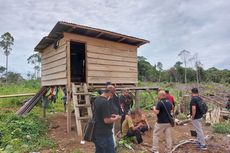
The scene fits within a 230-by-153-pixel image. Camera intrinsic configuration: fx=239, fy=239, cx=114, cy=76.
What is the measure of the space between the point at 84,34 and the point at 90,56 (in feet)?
3.07

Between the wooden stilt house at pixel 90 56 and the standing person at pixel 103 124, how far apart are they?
384 cm

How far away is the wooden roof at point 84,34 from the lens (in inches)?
358

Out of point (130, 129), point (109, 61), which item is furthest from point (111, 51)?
point (130, 129)

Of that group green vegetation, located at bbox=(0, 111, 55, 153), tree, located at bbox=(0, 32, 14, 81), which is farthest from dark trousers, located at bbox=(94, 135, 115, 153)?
tree, located at bbox=(0, 32, 14, 81)

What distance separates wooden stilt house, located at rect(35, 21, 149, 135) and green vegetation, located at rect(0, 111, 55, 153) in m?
1.26

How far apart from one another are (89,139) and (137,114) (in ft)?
14.6

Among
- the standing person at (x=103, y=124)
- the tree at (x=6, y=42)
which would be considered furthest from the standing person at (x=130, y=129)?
the tree at (x=6, y=42)

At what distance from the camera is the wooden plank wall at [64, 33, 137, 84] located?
9828 millimetres

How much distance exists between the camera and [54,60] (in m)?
10.8

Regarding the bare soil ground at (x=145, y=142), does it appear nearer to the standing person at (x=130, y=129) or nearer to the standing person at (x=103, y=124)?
the standing person at (x=130, y=129)

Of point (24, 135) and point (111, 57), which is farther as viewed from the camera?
point (111, 57)

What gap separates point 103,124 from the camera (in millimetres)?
4789

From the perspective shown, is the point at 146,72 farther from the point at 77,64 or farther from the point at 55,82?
the point at 55,82

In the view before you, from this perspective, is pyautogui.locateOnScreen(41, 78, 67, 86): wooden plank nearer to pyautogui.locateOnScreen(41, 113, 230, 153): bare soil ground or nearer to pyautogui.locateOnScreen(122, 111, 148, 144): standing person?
pyautogui.locateOnScreen(41, 113, 230, 153): bare soil ground
